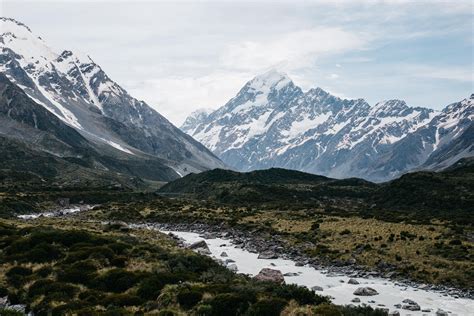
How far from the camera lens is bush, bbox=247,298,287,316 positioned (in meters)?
20.5

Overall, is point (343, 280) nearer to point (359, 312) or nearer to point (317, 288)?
point (317, 288)

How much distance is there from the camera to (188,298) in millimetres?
22859

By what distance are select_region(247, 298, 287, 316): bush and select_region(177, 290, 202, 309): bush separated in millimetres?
3142

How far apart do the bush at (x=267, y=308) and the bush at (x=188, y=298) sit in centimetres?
314

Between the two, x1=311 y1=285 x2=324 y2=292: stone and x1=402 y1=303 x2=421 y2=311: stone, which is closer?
x1=402 y1=303 x2=421 y2=311: stone

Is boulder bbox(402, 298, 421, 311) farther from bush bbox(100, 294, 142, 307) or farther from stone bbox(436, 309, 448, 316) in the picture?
bush bbox(100, 294, 142, 307)

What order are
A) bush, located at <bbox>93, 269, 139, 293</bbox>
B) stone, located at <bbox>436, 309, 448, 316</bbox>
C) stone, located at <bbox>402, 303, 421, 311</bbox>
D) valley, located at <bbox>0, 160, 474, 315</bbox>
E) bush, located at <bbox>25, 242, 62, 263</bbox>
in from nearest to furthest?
bush, located at <bbox>93, 269, 139, 293</bbox> < stone, located at <bbox>436, 309, 448, 316</bbox> < stone, located at <bbox>402, 303, 421, 311</bbox> < bush, located at <bbox>25, 242, 62, 263</bbox> < valley, located at <bbox>0, 160, 474, 315</bbox>

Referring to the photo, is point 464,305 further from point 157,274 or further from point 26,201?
point 26,201

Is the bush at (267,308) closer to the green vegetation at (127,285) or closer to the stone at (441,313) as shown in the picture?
the green vegetation at (127,285)

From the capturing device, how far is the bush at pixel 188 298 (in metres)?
22.5

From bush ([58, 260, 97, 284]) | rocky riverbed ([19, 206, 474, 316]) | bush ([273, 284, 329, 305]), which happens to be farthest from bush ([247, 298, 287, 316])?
bush ([58, 260, 97, 284])

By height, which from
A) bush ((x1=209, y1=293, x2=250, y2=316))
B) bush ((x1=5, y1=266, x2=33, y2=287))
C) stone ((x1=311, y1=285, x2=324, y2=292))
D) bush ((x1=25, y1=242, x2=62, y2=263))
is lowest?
bush ((x1=5, y1=266, x2=33, y2=287))

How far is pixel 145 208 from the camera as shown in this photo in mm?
105062

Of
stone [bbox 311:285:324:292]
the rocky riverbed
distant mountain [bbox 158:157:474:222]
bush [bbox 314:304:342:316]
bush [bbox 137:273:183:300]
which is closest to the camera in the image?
bush [bbox 314:304:342:316]
